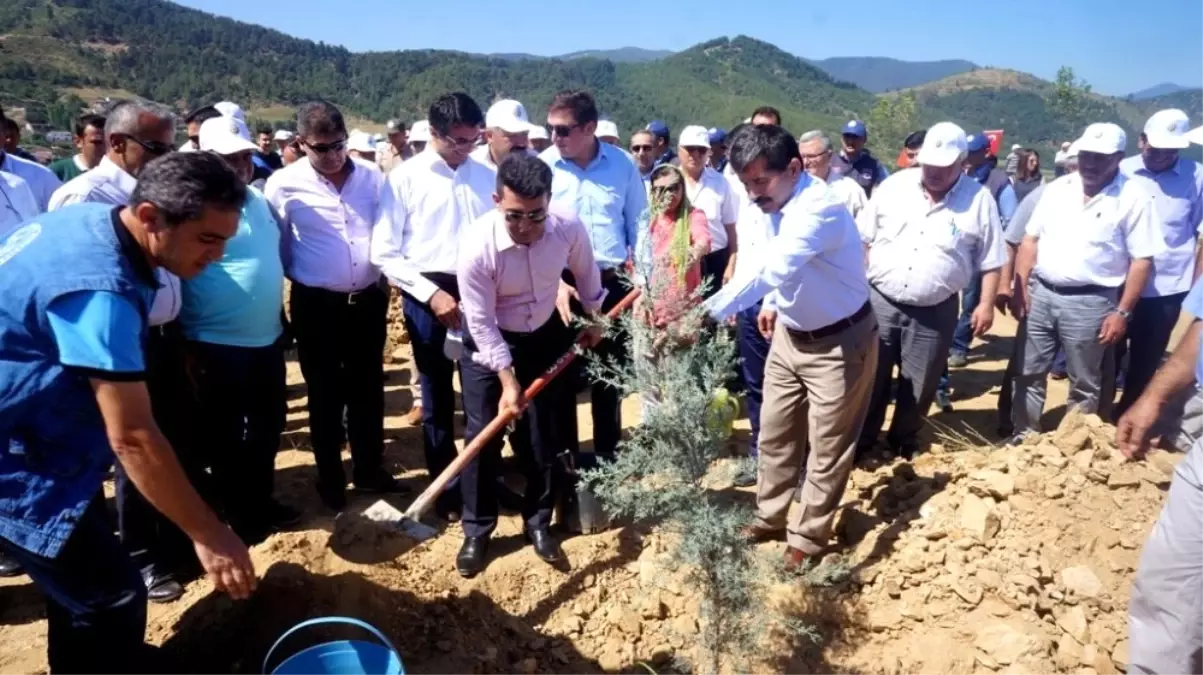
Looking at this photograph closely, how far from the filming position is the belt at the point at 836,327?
3.22 metres

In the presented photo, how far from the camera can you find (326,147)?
137 inches

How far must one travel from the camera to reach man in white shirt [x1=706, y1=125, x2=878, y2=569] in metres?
2.97

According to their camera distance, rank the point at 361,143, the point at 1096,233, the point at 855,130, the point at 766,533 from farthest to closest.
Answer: the point at 361,143 < the point at 855,130 < the point at 1096,233 < the point at 766,533

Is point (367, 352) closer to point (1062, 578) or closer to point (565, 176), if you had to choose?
point (565, 176)

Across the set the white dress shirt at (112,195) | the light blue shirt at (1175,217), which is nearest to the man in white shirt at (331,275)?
the white dress shirt at (112,195)

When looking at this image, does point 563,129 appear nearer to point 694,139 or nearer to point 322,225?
point 322,225

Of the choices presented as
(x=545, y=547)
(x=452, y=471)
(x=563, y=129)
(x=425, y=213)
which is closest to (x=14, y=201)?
(x=425, y=213)

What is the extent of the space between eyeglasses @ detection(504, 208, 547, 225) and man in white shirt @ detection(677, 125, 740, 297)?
2.35m

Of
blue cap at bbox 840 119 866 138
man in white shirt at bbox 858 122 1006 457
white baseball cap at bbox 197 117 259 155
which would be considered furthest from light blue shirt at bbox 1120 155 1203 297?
white baseball cap at bbox 197 117 259 155

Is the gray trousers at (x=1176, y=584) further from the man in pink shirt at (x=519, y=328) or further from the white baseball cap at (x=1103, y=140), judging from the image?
the white baseball cap at (x=1103, y=140)

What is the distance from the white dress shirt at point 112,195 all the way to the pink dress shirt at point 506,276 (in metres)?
1.19

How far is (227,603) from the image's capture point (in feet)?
9.68

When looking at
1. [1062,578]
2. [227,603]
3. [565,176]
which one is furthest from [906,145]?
[227,603]

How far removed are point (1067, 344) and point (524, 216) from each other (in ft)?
11.6
